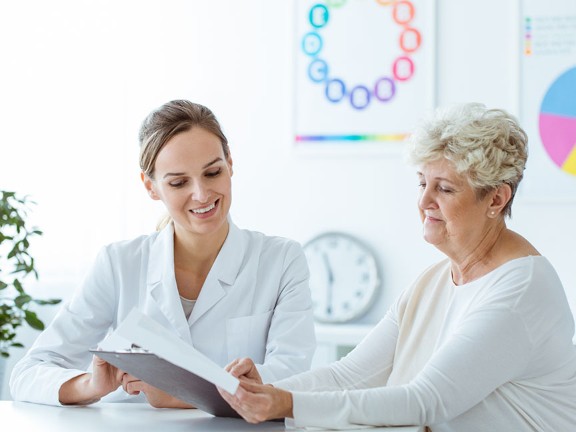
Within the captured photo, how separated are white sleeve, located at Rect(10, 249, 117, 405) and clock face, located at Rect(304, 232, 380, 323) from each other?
1.56 metres

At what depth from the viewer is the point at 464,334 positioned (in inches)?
62.4

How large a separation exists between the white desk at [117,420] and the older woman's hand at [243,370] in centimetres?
9

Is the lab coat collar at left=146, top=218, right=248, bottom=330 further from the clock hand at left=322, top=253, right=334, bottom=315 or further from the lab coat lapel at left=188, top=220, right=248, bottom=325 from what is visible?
the clock hand at left=322, top=253, right=334, bottom=315

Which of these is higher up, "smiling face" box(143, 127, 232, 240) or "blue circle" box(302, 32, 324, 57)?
"blue circle" box(302, 32, 324, 57)

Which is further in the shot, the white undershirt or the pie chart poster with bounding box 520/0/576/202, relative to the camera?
the pie chart poster with bounding box 520/0/576/202

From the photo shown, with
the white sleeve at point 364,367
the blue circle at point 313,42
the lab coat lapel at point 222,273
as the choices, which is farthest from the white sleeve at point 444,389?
the blue circle at point 313,42

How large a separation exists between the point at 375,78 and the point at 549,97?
74 centimetres

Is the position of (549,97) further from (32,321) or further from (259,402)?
(259,402)

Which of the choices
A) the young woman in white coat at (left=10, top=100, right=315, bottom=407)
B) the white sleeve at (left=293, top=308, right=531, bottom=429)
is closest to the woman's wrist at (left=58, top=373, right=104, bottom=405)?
the young woman in white coat at (left=10, top=100, right=315, bottom=407)

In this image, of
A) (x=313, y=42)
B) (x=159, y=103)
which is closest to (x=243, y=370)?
(x=313, y=42)

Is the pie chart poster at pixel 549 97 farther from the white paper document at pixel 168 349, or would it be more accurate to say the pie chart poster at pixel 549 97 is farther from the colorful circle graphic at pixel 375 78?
the white paper document at pixel 168 349

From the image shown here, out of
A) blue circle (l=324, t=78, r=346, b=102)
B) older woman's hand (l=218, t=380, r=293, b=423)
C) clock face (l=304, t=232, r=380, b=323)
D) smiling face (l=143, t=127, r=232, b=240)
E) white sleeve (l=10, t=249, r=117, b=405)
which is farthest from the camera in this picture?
blue circle (l=324, t=78, r=346, b=102)

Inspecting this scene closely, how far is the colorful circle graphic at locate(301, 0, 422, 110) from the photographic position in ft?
12.1

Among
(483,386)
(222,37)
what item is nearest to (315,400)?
(483,386)
